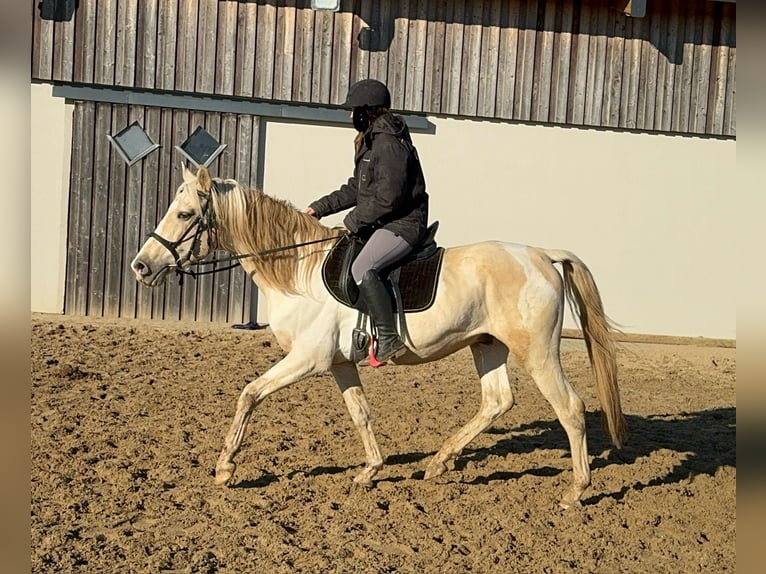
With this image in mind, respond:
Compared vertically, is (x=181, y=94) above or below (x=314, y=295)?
above

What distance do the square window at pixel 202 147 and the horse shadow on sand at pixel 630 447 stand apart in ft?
19.9

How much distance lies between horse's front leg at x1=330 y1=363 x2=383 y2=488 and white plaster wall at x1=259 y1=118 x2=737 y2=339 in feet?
21.8

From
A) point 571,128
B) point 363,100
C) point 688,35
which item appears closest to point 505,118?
point 571,128

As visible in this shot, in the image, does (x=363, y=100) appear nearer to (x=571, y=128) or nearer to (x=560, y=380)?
(x=560, y=380)

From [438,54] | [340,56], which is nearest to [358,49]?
[340,56]

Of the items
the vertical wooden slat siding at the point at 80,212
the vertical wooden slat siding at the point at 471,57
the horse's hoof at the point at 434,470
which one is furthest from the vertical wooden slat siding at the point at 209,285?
the horse's hoof at the point at 434,470

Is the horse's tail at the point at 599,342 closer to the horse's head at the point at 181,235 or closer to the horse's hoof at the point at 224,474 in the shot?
the horse's head at the point at 181,235

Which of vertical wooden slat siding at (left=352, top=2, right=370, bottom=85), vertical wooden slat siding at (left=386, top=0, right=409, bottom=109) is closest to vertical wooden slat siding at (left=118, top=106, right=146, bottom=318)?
vertical wooden slat siding at (left=352, top=2, right=370, bottom=85)

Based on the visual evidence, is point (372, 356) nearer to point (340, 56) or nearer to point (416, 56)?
point (340, 56)

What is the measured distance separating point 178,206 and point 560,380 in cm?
266

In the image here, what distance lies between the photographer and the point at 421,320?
5.56 meters

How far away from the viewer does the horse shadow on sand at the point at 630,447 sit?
6.03 m

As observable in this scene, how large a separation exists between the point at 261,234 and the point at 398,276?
915 mm
